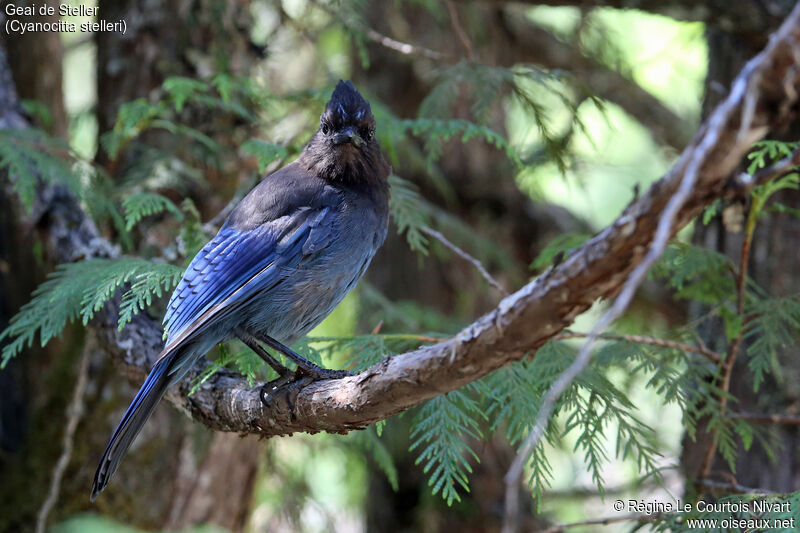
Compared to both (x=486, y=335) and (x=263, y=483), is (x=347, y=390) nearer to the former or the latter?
(x=486, y=335)

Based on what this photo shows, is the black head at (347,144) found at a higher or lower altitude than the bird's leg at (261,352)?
higher

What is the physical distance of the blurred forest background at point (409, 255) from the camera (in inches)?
107

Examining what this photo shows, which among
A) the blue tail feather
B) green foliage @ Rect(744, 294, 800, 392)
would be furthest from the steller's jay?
green foliage @ Rect(744, 294, 800, 392)

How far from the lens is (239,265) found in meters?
2.81

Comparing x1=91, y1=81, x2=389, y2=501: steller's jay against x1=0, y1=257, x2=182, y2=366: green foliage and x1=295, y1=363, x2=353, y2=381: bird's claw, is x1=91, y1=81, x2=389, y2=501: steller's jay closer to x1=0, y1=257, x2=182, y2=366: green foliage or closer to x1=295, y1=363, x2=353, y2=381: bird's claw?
x1=295, y1=363, x2=353, y2=381: bird's claw

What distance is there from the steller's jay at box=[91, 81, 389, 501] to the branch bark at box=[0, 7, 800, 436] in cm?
18

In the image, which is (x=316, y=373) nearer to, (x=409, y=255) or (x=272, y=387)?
(x=272, y=387)

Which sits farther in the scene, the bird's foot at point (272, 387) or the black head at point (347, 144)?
the black head at point (347, 144)

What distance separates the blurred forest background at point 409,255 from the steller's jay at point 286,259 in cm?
15

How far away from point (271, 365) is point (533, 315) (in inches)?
→ 56.8

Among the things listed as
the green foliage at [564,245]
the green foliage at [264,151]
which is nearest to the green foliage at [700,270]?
the green foliage at [564,245]

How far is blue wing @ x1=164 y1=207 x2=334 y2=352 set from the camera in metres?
2.68

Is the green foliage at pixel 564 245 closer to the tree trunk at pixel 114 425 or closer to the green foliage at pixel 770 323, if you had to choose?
the green foliage at pixel 770 323

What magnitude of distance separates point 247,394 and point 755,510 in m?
1.69
